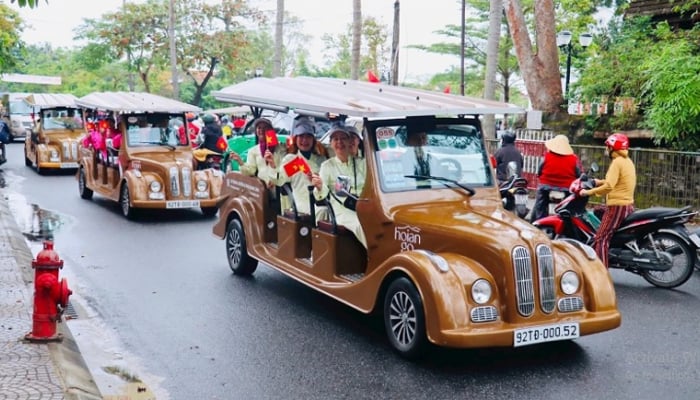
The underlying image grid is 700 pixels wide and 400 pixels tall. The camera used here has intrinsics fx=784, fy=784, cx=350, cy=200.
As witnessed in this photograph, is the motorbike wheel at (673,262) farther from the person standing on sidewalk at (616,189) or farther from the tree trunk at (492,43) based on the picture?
the tree trunk at (492,43)

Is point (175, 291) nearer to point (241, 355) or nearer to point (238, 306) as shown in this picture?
point (238, 306)

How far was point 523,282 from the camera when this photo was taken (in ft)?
19.8

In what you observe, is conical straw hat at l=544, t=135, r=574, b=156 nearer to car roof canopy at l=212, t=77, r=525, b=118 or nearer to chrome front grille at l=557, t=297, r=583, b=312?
car roof canopy at l=212, t=77, r=525, b=118

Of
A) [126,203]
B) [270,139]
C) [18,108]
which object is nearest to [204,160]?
[126,203]

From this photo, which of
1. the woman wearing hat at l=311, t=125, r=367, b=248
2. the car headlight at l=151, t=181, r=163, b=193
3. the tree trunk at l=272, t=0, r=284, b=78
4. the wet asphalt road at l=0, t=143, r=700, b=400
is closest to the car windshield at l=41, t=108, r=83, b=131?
the car headlight at l=151, t=181, r=163, b=193

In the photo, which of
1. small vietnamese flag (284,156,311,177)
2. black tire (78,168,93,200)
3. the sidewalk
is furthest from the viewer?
black tire (78,168,93,200)

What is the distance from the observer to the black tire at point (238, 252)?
31.0 ft

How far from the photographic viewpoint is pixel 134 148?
14.6m

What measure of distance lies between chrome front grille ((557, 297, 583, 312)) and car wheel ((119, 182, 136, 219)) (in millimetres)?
9529

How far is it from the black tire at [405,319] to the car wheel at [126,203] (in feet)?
28.0

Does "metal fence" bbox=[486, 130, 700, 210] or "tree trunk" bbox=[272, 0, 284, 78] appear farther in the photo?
"tree trunk" bbox=[272, 0, 284, 78]

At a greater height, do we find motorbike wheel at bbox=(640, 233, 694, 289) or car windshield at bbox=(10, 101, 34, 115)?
car windshield at bbox=(10, 101, 34, 115)

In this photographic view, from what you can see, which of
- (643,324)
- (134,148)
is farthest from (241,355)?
(134,148)

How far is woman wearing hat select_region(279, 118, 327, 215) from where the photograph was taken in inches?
333
